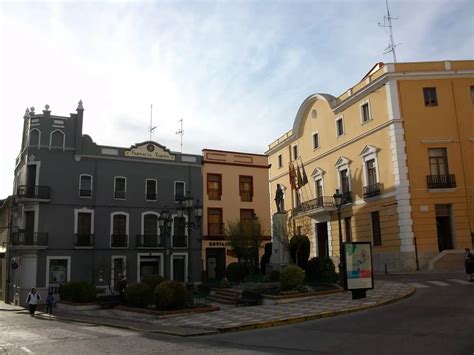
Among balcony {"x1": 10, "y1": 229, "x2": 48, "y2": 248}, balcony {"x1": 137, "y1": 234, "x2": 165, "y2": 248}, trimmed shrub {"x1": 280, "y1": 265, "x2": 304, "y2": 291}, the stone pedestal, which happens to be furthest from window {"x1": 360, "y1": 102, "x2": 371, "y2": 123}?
balcony {"x1": 10, "y1": 229, "x2": 48, "y2": 248}

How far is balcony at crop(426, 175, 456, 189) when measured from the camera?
28839 millimetres

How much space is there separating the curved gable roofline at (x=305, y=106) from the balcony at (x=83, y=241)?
21.1 m

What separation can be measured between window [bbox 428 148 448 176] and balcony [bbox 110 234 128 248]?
21.4m

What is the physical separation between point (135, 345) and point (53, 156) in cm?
2448

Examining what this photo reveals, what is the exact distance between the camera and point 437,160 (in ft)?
97.0

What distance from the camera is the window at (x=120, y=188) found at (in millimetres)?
34594

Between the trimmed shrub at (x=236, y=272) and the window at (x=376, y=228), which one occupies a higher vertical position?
the window at (x=376, y=228)

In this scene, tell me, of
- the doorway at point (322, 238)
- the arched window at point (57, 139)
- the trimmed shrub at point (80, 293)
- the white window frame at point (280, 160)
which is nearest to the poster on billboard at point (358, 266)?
the trimmed shrub at point (80, 293)

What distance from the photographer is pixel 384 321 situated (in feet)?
40.4

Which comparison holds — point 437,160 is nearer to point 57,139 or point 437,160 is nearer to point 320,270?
point 320,270

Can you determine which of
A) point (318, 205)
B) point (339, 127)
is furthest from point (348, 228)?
point (339, 127)

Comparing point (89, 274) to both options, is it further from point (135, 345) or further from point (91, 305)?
point (135, 345)

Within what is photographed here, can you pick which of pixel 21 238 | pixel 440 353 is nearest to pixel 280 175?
pixel 21 238

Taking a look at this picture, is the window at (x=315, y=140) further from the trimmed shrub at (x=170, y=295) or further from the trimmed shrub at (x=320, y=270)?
the trimmed shrub at (x=170, y=295)
